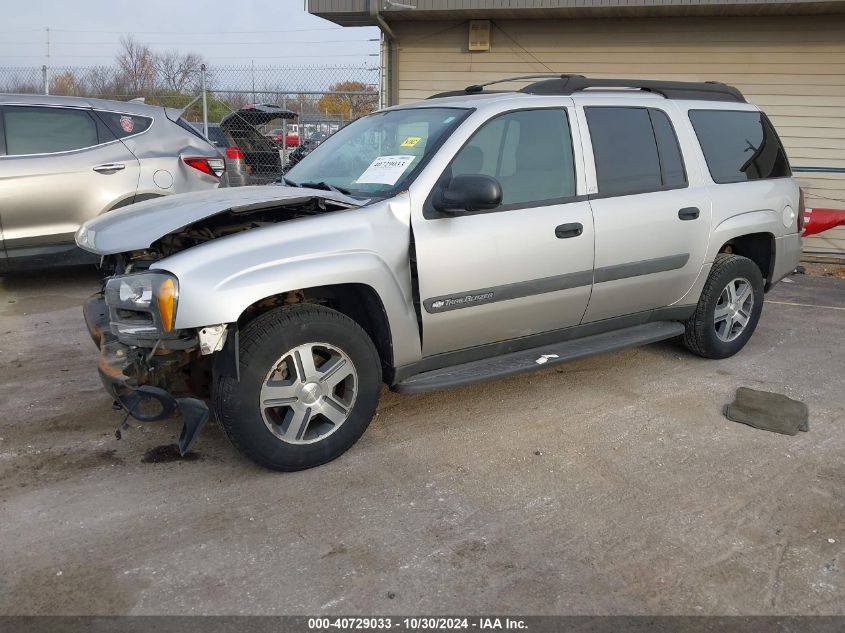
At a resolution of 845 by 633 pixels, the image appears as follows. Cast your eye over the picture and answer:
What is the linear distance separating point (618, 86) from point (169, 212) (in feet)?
9.70

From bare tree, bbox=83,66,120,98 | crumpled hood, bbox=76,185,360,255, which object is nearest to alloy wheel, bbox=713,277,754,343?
crumpled hood, bbox=76,185,360,255

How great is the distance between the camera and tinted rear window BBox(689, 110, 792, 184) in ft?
16.6

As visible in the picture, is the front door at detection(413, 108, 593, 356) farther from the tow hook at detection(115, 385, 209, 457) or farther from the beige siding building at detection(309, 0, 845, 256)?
the beige siding building at detection(309, 0, 845, 256)

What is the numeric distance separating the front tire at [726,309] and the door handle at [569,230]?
1.43 metres

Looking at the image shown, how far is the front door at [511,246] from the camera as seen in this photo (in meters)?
3.75

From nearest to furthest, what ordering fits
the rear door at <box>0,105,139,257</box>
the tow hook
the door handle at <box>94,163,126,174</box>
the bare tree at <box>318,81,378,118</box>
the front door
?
the tow hook → the front door → the rear door at <box>0,105,139,257</box> → the door handle at <box>94,163,126,174</box> → the bare tree at <box>318,81,378,118</box>

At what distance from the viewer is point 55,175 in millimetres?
6719

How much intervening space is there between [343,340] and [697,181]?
2.86m

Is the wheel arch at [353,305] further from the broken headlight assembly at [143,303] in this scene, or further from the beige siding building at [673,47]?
the beige siding building at [673,47]

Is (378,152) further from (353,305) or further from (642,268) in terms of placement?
(642,268)

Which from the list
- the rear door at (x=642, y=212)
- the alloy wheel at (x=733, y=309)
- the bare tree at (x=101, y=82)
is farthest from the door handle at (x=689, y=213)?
the bare tree at (x=101, y=82)

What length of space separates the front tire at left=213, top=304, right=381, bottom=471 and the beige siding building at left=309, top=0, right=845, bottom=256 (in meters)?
7.67

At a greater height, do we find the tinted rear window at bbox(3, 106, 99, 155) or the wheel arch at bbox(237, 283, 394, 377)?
the tinted rear window at bbox(3, 106, 99, 155)

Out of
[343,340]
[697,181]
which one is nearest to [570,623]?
[343,340]
